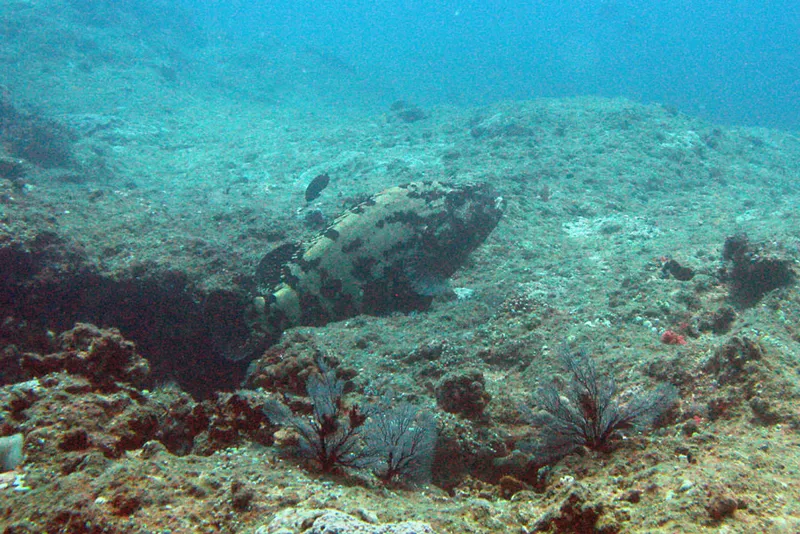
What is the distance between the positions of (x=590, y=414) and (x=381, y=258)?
→ 4.24m

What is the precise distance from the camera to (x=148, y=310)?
5.88m

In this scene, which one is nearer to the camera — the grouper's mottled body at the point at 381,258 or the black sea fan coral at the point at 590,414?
the black sea fan coral at the point at 590,414

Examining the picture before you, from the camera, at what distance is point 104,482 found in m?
1.95

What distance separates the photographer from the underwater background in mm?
2023

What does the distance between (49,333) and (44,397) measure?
2.98 meters

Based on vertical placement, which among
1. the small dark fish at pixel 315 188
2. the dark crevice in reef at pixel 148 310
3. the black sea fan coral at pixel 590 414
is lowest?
the dark crevice in reef at pixel 148 310

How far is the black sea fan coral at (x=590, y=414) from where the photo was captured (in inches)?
102

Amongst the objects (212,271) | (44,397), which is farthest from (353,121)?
(44,397)

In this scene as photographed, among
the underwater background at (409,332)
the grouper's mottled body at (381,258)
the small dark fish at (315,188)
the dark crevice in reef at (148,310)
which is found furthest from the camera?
the small dark fish at (315,188)

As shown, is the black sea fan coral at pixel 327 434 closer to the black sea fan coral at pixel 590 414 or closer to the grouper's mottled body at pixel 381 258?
the black sea fan coral at pixel 590 414

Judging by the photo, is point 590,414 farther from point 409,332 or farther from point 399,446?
point 409,332

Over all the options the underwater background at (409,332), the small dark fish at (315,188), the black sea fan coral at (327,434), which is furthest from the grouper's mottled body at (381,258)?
the black sea fan coral at (327,434)

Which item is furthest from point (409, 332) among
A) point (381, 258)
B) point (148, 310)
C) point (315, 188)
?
point (315, 188)

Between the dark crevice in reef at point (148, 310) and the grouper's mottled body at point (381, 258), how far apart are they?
0.76m
